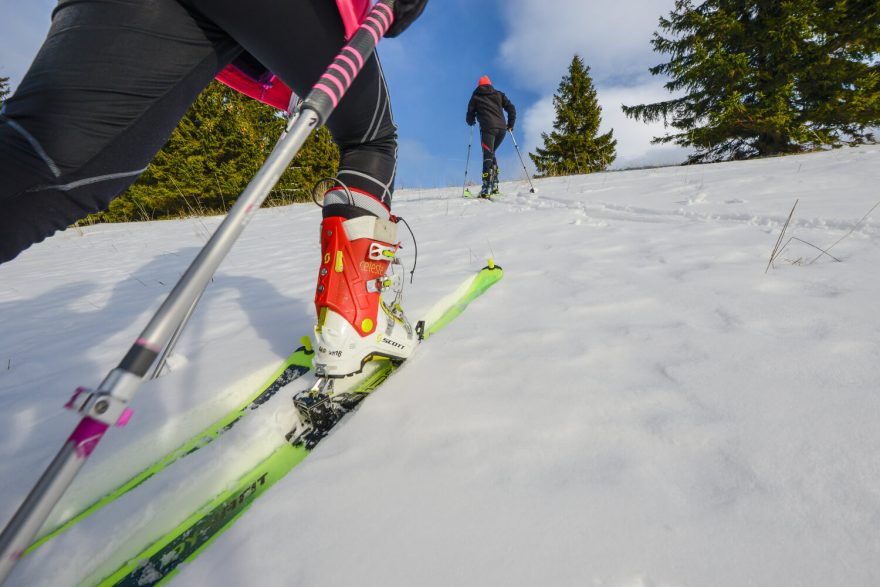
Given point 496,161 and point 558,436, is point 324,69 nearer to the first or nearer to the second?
point 558,436

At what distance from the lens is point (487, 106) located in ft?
25.6

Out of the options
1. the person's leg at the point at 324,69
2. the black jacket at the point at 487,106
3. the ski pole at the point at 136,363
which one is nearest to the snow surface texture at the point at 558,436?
the ski pole at the point at 136,363

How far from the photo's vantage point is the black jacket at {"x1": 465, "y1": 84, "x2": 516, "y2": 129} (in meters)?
7.81

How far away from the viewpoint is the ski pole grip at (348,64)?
2.52 ft

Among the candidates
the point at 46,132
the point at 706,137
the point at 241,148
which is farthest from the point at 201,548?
the point at 241,148

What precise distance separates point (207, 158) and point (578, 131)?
57.5 feet

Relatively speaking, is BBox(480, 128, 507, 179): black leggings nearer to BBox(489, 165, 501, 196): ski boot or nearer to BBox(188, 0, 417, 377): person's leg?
BBox(489, 165, 501, 196): ski boot

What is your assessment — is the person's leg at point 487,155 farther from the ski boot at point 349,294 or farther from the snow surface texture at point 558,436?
the ski boot at point 349,294

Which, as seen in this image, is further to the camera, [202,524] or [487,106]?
[487,106]

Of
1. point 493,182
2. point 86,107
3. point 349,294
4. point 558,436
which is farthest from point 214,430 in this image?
point 493,182

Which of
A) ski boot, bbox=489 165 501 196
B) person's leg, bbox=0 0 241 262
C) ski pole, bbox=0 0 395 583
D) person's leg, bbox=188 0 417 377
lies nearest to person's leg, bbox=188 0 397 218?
person's leg, bbox=188 0 417 377

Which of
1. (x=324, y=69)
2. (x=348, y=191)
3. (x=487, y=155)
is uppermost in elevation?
(x=487, y=155)

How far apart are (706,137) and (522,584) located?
601 inches

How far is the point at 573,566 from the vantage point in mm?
625
